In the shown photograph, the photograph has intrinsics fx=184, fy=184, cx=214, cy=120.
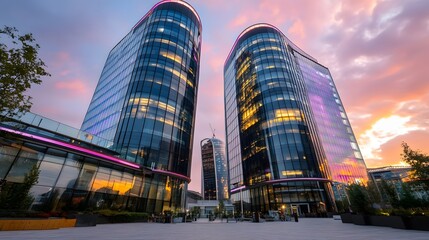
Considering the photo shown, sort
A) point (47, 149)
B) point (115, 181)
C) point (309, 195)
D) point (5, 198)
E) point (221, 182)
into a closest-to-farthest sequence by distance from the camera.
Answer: point (5, 198), point (47, 149), point (115, 181), point (309, 195), point (221, 182)

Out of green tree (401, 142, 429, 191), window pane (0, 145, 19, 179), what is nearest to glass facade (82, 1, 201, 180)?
window pane (0, 145, 19, 179)

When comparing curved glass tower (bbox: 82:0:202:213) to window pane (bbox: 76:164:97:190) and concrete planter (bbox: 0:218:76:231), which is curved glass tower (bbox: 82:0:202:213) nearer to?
window pane (bbox: 76:164:97:190)

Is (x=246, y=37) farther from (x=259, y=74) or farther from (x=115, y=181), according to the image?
(x=115, y=181)

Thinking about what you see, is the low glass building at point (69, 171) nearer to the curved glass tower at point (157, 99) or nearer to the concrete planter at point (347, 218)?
the curved glass tower at point (157, 99)

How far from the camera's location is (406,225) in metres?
12.0

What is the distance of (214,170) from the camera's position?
166750 mm

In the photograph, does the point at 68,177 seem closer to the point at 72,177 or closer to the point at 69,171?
the point at 72,177

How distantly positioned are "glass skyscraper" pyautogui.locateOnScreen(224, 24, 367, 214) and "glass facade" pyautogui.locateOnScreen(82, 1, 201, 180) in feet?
64.3

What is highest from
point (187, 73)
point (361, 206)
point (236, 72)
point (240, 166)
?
point (236, 72)

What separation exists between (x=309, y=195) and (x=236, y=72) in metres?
54.2

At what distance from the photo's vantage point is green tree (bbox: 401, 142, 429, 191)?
68.6 ft

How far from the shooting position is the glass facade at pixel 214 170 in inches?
6314

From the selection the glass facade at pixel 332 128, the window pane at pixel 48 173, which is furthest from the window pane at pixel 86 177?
Result: the glass facade at pixel 332 128

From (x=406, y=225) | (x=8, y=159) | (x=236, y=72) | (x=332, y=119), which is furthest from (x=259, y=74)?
(x=8, y=159)
